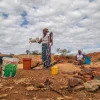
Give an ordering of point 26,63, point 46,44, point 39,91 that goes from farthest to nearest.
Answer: point 46,44 → point 26,63 → point 39,91

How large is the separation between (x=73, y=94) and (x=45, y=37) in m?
4.21

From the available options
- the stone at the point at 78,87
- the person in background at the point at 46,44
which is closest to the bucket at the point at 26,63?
the person in background at the point at 46,44

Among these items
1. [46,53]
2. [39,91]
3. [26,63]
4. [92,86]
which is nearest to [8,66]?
[26,63]

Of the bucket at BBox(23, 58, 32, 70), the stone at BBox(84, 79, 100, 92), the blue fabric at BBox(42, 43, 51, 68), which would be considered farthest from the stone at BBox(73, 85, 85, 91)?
the blue fabric at BBox(42, 43, 51, 68)

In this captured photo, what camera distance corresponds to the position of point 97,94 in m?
5.26

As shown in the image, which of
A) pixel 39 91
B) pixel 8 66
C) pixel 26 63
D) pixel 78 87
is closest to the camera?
pixel 39 91

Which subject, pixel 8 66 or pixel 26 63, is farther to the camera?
pixel 26 63

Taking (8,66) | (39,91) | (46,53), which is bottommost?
(39,91)

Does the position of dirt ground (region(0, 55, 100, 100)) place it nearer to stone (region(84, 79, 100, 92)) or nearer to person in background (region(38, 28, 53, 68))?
stone (region(84, 79, 100, 92))

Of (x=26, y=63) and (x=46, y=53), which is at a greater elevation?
(x=46, y=53)

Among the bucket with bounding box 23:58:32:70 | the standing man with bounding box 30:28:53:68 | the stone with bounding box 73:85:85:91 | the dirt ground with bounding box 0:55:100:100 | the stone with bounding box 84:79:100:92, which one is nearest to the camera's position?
the dirt ground with bounding box 0:55:100:100

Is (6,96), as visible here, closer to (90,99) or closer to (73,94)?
(73,94)

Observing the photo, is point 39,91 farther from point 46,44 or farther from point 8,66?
point 46,44

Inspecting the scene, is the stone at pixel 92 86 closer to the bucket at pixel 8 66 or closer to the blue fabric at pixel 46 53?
the bucket at pixel 8 66
